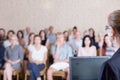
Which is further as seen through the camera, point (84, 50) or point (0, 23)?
point (0, 23)

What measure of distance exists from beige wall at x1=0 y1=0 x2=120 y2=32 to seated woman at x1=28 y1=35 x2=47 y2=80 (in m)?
3.43

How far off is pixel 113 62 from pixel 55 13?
8.24 meters

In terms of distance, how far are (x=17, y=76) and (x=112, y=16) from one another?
189 inches

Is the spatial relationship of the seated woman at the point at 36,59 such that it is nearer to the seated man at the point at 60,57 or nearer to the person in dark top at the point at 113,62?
the seated man at the point at 60,57

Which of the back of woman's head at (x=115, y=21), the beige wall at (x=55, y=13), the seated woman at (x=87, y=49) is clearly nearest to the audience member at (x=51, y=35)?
the beige wall at (x=55, y=13)

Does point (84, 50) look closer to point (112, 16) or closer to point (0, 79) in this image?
point (0, 79)

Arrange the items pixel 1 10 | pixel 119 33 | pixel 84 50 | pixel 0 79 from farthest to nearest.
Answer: pixel 1 10
pixel 0 79
pixel 84 50
pixel 119 33

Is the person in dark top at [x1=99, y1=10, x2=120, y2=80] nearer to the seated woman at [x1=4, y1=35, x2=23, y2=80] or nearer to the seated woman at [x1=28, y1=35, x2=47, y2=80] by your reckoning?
the seated woman at [x1=28, y1=35, x2=47, y2=80]

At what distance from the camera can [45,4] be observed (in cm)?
913

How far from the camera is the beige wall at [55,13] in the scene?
901 centimetres

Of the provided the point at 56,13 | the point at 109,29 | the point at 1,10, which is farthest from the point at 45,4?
the point at 109,29

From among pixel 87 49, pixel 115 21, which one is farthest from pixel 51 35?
pixel 115 21

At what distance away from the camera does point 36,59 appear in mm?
5664

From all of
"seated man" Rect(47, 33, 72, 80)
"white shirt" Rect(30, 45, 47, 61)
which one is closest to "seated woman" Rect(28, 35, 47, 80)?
"white shirt" Rect(30, 45, 47, 61)
